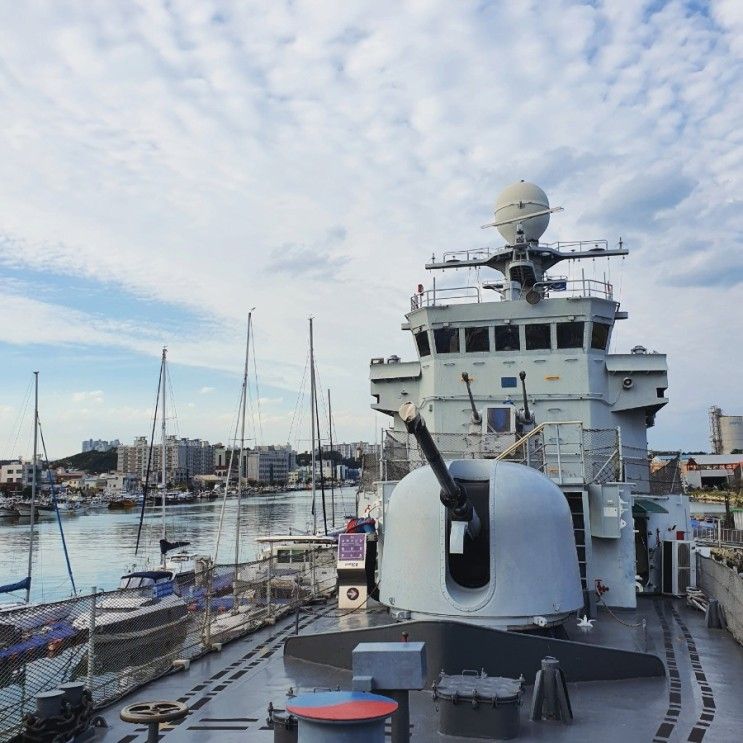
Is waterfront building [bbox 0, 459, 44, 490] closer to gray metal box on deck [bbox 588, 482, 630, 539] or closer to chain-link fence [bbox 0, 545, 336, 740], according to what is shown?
chain-link fence [bbox 0, 545, 336, 740]

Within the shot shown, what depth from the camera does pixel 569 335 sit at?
40.8 ft

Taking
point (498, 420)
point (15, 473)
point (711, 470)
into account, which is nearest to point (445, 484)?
point (498, 420)

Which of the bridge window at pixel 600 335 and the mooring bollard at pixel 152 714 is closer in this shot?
the mooring bollard at pixel 152 714

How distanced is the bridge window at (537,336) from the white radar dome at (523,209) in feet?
9.67

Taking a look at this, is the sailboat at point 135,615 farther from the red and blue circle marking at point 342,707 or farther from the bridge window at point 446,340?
the red and blue circle marking at point 342,707

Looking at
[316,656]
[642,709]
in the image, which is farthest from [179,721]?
[642,709]

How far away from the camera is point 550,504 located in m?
6.50

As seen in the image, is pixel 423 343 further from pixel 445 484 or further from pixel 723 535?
pixel 723 535

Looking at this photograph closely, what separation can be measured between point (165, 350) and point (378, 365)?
60.2 ft

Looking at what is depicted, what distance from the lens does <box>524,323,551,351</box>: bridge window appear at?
12.5m

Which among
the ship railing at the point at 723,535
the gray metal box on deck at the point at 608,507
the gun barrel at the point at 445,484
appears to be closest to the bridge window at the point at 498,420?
the gray metal box on deck at the point at 608,507

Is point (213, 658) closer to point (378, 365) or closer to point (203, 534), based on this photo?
point (378, 365)

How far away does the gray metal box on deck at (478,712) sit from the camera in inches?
187

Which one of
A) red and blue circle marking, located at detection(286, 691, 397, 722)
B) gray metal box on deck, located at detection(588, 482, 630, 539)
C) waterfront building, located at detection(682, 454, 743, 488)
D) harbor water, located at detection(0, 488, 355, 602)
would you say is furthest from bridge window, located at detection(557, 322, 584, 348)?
waterfront building, located at detection(682, 454, 743, 488)
